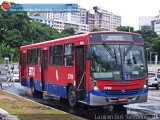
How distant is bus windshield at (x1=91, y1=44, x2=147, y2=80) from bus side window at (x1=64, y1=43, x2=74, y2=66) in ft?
6.58

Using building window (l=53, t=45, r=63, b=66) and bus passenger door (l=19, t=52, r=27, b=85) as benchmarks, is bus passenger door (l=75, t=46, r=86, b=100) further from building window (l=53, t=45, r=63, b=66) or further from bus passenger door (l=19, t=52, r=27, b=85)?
bus passenger door (l=19, t=52, r=27, b=85)

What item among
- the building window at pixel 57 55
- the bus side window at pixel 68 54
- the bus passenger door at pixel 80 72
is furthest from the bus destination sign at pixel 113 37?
the building window at pixel 57 55

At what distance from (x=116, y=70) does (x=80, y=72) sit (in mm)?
1832

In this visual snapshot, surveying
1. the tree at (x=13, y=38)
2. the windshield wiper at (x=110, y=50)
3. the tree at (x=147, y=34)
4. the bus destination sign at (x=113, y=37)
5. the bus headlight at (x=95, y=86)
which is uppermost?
the tree at (x=147, y=34)

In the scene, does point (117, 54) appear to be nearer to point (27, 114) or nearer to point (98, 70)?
point (98, 70)

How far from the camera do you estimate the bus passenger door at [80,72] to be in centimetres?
1649

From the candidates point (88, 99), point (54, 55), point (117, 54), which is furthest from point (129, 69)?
point (54, 55)

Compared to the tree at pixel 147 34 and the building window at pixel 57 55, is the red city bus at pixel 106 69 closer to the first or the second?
the building window at pixel 57 55

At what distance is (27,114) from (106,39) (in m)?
4.25

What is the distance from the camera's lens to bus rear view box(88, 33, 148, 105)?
15.4m

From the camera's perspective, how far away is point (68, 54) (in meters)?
18.0

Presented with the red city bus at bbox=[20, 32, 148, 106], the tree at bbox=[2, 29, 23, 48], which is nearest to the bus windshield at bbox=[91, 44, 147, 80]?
the red city bus at bbox=[20, 32, 148, 106]

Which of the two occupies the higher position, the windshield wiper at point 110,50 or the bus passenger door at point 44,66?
the windshield wiper at point 110,50

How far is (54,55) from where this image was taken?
20062mm
